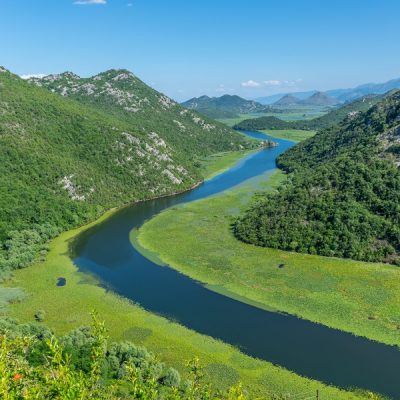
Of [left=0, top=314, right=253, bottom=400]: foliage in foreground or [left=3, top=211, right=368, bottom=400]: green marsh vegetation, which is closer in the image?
[left=0, top=314, right=253, bottom=400]: foliage in foreground

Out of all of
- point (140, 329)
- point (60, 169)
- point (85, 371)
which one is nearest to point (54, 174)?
point (60, 169)

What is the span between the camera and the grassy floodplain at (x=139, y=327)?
2453 inches

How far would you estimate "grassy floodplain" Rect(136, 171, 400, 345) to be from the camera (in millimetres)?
79375

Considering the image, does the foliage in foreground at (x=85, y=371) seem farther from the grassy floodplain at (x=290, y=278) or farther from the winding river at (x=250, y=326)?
Answer: the grassy floodplain at (x=290, y=278)

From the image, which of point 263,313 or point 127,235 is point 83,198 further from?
point 263,313

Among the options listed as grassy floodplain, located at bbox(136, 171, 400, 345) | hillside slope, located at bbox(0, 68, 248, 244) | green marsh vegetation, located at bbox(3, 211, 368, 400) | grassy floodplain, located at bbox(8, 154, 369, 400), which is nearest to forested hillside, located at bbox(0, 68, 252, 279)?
hillside slope, located at bbox(0, 68, 248, 244)

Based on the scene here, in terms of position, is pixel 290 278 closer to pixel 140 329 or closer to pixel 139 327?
pixel 139 327

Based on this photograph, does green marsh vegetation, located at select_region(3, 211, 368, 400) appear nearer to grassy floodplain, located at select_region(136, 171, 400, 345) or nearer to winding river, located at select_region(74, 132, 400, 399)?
winding river, located at select_region(74, 132, 400, 399)

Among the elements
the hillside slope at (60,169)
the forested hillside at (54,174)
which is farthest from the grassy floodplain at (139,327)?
the hillside slope at (60,169)

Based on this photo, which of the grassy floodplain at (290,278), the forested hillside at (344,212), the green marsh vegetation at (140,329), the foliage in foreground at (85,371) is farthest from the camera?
the forested hillside at (344,212)

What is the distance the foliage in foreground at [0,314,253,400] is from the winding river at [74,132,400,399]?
621 inches

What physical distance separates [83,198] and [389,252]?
10768cm

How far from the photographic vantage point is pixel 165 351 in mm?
70562

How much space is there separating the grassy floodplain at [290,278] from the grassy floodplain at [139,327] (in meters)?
17.8
